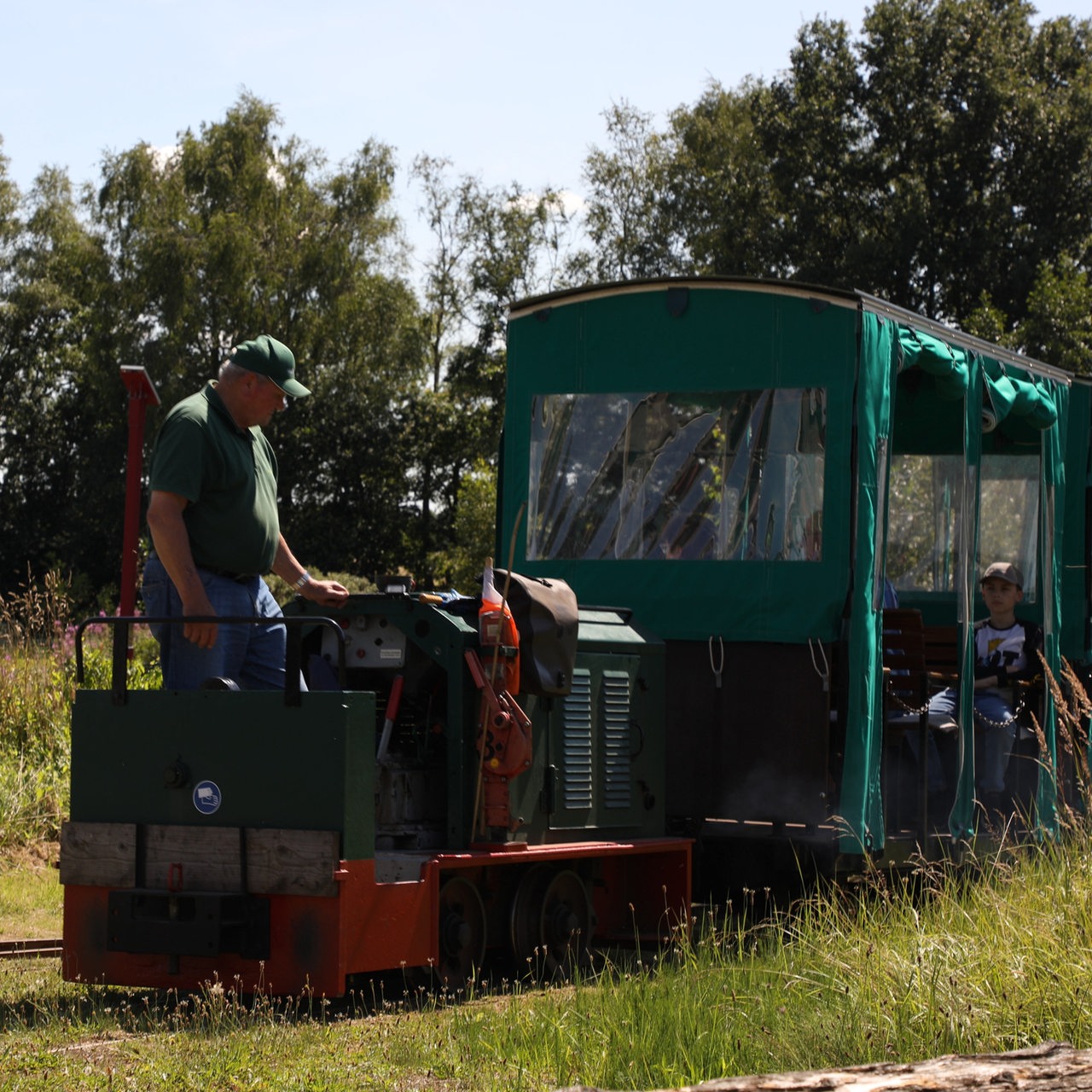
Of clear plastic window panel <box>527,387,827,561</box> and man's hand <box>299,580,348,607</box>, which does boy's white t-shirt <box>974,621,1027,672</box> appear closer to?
clear plastic window panel <box>527,387,827,561</box>

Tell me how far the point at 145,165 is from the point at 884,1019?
129 feet

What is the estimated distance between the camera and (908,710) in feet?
29.4

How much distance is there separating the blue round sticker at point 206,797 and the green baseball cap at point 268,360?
1608 millimetres

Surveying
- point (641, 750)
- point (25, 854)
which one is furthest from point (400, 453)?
point (641, 750)

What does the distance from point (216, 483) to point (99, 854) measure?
Result: 1522mm

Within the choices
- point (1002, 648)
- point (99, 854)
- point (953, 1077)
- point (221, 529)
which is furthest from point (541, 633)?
point (1002, 648)

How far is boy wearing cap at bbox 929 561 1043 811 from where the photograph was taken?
9.76 m

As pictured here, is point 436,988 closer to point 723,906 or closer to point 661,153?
point 723,906

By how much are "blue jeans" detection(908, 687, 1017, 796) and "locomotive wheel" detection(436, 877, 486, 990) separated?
3.60 m

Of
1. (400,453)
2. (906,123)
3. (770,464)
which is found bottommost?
(770,464)

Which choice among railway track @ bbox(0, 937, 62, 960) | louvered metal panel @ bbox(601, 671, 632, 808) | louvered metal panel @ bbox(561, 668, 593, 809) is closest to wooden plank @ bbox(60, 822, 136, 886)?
railway track @ bbox(0, 937, 62, 960)

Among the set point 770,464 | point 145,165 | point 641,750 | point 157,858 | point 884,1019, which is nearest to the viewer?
point 884,1019

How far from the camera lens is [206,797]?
20.3 ft

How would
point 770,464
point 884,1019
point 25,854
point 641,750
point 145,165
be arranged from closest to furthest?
1. point 884,1019
2. point 641,750
3. point 770,464
4. point 25,854
5. point 145,165
